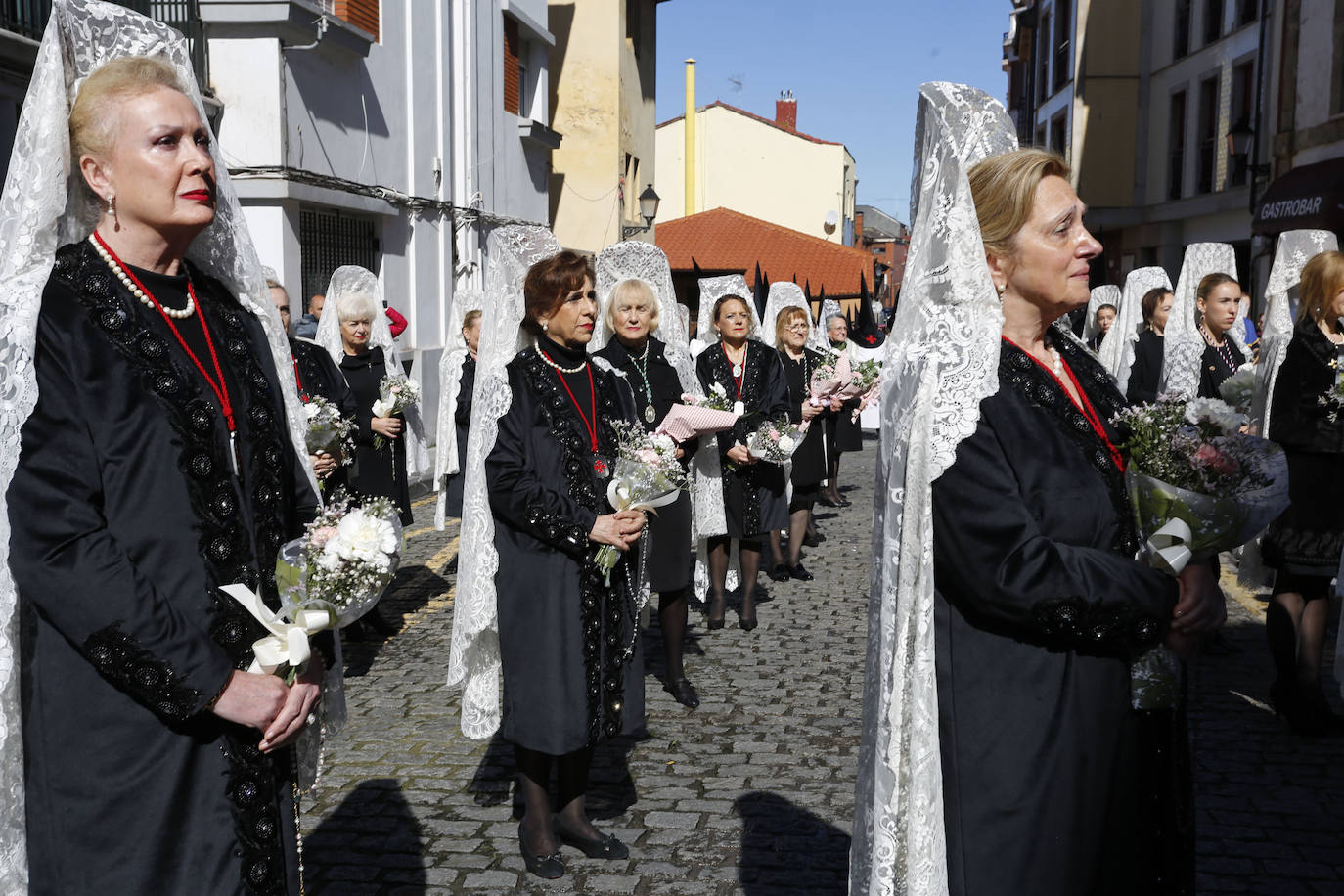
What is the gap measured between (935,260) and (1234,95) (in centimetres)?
2776

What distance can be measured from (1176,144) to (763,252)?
11.0 m

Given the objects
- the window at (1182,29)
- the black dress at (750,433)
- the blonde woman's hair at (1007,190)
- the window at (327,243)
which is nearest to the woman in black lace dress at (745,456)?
the black dress at (750,433)

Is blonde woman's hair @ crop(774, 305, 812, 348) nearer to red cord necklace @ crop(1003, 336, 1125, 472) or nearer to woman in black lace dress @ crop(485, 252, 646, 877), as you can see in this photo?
woman in black lace dress @ crop(485, 252, 646, 877)

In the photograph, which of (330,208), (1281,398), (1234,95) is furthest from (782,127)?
(1281,398)

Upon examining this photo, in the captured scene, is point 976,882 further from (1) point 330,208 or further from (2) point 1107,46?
(2) point 1107,46

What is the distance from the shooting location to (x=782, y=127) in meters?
58.4

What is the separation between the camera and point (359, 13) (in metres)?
15.0

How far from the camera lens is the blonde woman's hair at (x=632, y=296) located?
6.65 m

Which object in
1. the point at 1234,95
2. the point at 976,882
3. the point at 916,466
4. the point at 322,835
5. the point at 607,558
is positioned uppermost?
the point at 1234,95

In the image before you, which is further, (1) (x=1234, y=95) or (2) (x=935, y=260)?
(1) (x=1234, y=95)

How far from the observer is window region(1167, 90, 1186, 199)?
3091cm

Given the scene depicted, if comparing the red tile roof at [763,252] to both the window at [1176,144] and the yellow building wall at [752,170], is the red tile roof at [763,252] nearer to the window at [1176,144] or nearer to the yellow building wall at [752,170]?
the window at [1176,144]

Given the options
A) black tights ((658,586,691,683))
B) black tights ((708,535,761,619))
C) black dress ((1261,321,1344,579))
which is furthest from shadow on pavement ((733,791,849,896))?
black tights ((708,535,761,619))

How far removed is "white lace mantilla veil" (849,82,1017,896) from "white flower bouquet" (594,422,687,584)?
1.76 meters
